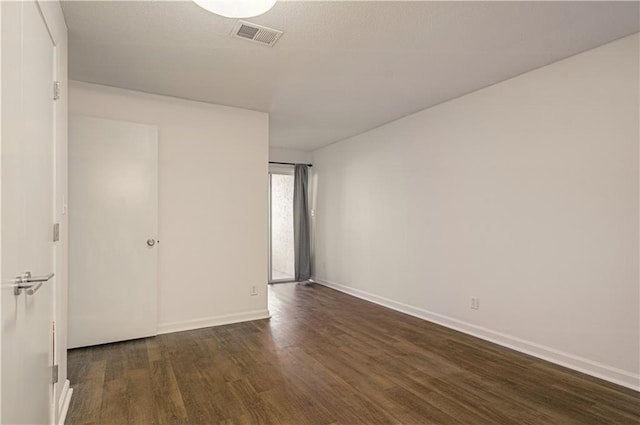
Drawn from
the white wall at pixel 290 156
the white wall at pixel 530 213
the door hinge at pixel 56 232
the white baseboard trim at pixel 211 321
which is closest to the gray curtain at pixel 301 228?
the white wall at pixel 290 156

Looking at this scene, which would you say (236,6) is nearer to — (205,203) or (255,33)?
(255,33)

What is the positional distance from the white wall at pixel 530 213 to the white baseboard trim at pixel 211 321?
178cm

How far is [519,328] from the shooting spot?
3086 mm

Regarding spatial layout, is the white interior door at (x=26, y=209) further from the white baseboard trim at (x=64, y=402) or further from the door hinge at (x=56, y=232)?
the white baseboard trim at (x=64, y=402)

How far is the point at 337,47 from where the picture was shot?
2.61 metres

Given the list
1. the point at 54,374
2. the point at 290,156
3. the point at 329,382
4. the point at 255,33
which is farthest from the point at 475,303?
the point at 290,156

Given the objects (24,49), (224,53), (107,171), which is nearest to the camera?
(24,49)

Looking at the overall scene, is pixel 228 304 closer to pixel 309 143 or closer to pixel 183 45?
pixel 183 45

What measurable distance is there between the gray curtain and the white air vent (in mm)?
3934

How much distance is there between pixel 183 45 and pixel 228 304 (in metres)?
2.69

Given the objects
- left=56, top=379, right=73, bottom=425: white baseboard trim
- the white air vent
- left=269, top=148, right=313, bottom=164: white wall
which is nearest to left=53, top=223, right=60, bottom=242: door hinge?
left=56, top=379, right=73, bottom=425: white baseboard trim

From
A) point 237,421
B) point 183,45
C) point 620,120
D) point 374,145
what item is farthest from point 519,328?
point 183,45

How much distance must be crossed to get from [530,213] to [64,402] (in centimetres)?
377

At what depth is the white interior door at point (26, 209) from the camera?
1115 mm
